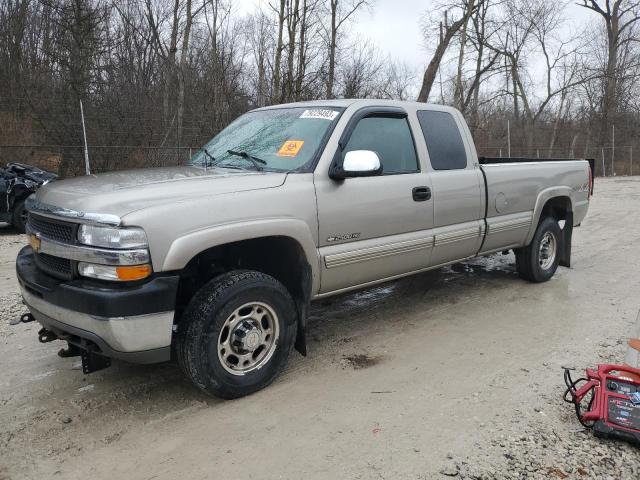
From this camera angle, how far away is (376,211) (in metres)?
4.04

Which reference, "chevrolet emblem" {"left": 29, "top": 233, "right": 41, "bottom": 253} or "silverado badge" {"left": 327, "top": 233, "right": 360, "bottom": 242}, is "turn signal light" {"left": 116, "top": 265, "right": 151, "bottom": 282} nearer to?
"chevrolet emblem" {"left": 29, "top": 233, "right": 41, "bottom": 253}

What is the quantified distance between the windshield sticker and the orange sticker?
316 mm

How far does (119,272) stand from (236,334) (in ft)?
2.83

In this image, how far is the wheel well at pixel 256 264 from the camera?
11.1 ft

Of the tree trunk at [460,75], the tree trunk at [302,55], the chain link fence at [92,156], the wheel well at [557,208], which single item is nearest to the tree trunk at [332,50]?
the tree trunk at [302,55]

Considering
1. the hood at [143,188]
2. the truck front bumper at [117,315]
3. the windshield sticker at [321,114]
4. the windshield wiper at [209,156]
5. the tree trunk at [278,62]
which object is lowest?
the truck front bumper at [117,315]

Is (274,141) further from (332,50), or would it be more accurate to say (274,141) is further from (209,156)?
(332,50)

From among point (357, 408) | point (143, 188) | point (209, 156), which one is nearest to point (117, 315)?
point (143, 188)

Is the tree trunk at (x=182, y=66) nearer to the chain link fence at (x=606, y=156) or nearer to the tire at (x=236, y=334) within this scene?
the tire at (x=236, y=334)

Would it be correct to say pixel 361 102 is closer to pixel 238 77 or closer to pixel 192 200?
pixel 192 200

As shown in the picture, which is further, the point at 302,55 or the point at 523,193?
the point at 302,55

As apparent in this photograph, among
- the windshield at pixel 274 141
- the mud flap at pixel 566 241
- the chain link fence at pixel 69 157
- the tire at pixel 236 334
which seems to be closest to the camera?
the tire at pixel 236 334

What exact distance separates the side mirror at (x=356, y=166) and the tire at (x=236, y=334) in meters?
0.92

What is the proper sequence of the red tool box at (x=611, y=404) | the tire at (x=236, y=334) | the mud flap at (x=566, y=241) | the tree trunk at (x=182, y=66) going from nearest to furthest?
1. the red tool box at (x=611, y=404)
2. the tire at (x=236, y=334)
3. the mud flap at (x=566, y=241)
4. the tree trunk at (x=182, y=66)
